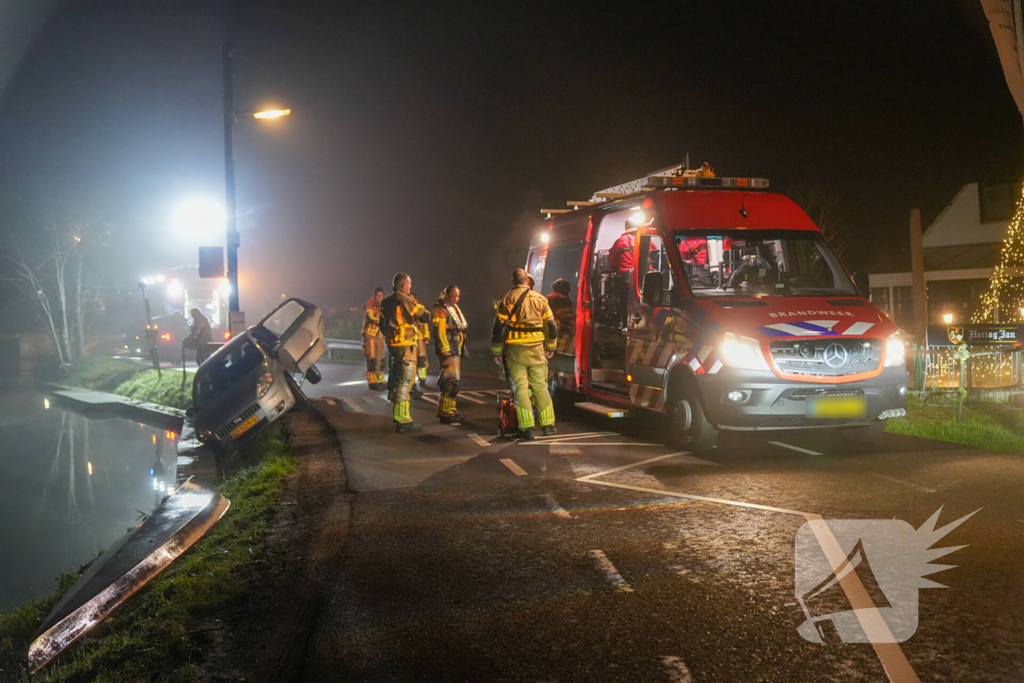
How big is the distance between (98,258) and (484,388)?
105ft

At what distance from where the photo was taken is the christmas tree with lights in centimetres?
1848

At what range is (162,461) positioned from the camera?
507 inches

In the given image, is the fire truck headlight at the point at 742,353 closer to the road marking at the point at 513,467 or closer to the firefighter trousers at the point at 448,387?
the road marking at the point at 513,467

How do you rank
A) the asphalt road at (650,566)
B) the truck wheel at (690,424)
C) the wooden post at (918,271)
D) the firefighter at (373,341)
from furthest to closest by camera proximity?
the wooden post at (918,271), the firefighter at (373,341), the truck wheel at (690,424), the asphalt road at (650,566)

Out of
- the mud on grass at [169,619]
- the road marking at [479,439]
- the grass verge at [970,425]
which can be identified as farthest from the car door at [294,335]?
the grass verge at [970,425]

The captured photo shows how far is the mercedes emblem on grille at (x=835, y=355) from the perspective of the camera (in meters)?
7.62

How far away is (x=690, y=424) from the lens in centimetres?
833

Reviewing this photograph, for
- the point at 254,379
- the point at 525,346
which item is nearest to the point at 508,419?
the point at 525,346

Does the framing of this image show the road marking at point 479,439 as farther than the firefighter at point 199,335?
No

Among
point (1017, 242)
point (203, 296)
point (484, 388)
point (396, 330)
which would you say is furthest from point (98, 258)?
point (1017, 242)

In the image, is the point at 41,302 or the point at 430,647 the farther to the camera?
the point at 41,302

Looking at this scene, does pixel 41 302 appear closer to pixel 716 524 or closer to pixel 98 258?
pixel 98 258

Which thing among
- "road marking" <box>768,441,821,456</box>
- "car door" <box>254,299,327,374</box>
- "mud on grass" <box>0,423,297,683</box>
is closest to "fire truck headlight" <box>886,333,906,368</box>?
"road marking" <box>768,441,821,456</box>

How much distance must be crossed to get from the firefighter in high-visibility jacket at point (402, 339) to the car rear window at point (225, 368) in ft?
7.25
